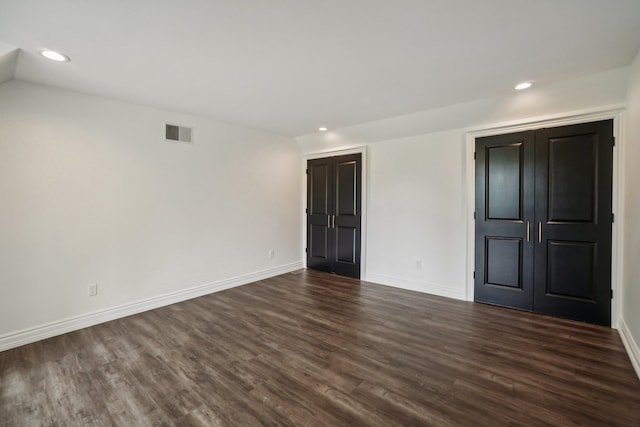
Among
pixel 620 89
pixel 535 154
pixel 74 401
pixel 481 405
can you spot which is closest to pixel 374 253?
pixel 535 154

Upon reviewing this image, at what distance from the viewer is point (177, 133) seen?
3709mm

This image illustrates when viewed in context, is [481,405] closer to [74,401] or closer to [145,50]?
[74,401]

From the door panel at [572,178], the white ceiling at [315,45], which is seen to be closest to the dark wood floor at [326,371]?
the door panel at [572,178]

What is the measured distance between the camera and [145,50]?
214 centimetres

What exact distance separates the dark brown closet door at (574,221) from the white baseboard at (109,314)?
13.0ft

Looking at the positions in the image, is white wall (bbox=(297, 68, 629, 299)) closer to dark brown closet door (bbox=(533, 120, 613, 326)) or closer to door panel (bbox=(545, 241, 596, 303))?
dark brown closet door (bbox=(533, 120, 613, 326))

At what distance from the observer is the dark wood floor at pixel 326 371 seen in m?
1.74

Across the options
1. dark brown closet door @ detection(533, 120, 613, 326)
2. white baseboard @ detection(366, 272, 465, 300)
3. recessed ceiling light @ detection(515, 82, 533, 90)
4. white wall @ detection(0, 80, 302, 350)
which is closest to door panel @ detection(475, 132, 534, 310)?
dark brown closet door @ detection(533, 120, 613, 326)

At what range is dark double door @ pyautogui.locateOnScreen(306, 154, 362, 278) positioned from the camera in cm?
480

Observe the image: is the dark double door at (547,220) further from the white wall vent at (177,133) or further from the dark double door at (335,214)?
the white wall vent at (177,133)

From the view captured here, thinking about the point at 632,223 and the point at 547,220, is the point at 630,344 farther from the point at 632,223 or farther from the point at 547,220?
the point at 547,220

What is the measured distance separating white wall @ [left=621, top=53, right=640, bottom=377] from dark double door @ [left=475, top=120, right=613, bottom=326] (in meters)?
0.22

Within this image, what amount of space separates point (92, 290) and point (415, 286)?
403 centimetres

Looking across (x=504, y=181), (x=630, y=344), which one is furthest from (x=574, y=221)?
(x=630, y=344)
